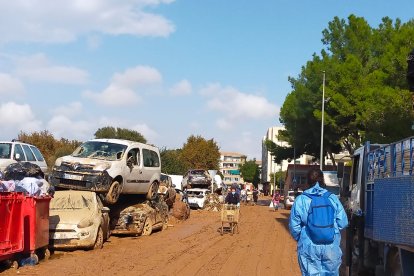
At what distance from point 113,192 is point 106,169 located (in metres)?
0.80

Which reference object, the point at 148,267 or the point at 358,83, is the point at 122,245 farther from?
the point at 358,83

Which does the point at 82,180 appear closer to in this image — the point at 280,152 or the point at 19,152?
the point at 19,152

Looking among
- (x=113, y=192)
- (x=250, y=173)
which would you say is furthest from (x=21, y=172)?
(x=250, y=173)

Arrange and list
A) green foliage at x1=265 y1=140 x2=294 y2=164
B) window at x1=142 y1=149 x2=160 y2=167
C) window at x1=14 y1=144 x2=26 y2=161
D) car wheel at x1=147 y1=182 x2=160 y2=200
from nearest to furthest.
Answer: window at x1=14 y1=144 x2=26 y2=161
window at x1=142 y1=149 x2=160 y2=167
car wheel at x1=147 y1=182 x2=160 y2=200
green foliage at x1=265 y1=140 x2=294 y2=164

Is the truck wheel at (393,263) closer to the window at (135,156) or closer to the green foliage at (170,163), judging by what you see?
the window at (135,156)

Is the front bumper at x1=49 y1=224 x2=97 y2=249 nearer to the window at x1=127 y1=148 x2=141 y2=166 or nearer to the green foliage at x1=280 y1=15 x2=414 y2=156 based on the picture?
the window at x1=127 y1=148 x2=141 y2=166

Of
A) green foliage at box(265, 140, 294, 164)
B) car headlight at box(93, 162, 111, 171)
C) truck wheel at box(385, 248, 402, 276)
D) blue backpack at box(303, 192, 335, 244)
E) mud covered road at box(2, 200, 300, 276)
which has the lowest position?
mud covered road at box(2, 200, 300, 276)

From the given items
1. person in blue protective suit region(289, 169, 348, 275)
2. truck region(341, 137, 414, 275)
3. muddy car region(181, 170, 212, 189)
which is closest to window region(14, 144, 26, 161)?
truck region(341, 137, 414, 275)

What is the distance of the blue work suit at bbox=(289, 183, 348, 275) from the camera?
6.43 m

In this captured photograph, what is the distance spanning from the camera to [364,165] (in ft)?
36.8

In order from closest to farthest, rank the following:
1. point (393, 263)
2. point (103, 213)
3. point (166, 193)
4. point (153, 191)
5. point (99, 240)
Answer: point (393, 263) → point (99, 240) → point (103, 213) → point (153, 191) → point (166, 193)

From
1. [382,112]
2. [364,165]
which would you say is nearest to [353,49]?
Answer: [382,112]

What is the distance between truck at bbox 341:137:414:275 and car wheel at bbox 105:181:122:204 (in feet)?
25.2

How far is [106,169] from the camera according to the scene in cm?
1762
